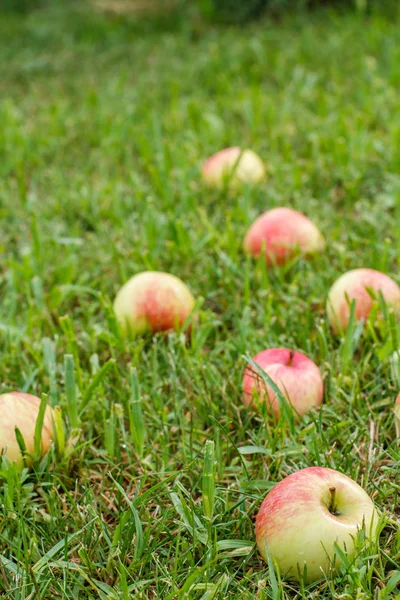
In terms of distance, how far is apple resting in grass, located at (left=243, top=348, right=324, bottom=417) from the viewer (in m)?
1.68

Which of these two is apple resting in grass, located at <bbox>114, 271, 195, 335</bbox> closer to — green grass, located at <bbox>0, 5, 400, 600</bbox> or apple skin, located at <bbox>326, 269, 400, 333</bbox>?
green grass, located at <bbox>0, 5, 400, 600</bbox>

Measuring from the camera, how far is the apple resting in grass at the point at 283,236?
2.39 m

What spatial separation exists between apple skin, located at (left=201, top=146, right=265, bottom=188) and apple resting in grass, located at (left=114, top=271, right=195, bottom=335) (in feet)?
3.36

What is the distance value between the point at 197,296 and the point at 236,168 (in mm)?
885

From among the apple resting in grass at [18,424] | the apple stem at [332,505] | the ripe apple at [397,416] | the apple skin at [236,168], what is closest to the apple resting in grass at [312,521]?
the apple stem at [332,505]

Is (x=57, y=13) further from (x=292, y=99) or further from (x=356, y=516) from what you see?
(x=356, y=516)

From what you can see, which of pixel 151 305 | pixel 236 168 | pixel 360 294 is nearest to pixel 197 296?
pixel 151 305

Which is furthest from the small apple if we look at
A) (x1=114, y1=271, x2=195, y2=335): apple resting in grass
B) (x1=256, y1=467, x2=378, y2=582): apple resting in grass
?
(x1=114, y1=271, x2=195, y2=335): apple resting in grass

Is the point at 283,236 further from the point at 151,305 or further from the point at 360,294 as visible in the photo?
the point at 151,305

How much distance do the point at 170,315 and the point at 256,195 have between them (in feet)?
3.47

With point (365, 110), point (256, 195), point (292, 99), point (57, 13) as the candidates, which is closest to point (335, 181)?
point (256, 195)

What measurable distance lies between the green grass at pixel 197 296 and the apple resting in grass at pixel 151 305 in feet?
0.17

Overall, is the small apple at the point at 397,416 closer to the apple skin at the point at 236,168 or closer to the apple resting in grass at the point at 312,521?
the apple resting in grass at the point at 312,521

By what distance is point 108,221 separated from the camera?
2.96 meters
